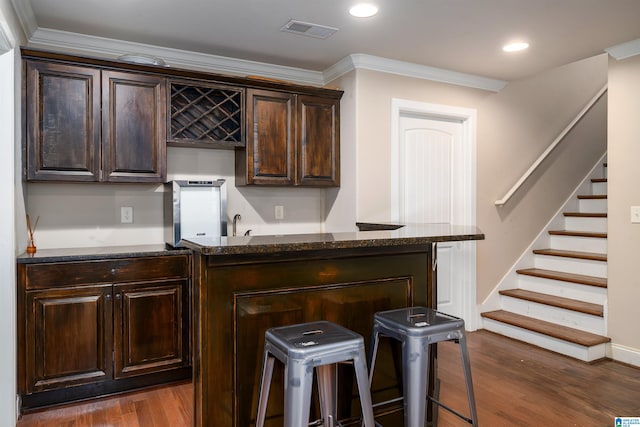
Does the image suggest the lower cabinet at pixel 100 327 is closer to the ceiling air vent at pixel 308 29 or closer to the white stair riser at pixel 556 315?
Result: the ceiling air vent at pixel 308 29

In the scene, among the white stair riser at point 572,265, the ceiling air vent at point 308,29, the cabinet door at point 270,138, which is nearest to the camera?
the ceiling air vent at point 308,29

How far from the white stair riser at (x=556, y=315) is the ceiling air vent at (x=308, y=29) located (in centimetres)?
303

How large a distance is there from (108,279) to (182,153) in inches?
48.5

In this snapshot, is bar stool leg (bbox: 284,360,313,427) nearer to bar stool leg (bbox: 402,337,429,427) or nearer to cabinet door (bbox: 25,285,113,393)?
bar stool leg (bbox: 402,337,429,427)

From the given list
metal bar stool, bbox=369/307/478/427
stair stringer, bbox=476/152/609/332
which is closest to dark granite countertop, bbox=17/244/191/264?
metal bar stool, bbox=369/307/478/427

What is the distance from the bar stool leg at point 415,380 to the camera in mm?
1831

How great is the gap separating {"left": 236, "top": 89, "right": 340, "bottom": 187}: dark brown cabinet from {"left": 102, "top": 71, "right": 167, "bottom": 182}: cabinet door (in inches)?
27.0

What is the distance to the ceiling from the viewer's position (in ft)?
8.99

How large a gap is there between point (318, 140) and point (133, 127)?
1.51 m

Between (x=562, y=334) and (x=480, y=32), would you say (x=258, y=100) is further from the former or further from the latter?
(x=562, y=334)

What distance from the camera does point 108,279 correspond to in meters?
2.80

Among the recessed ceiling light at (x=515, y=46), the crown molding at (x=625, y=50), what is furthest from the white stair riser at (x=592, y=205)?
the recessed ceiling light at (x=515, y=46)

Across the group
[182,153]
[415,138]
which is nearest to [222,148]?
[182,153]

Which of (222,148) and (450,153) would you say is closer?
(222,148)
